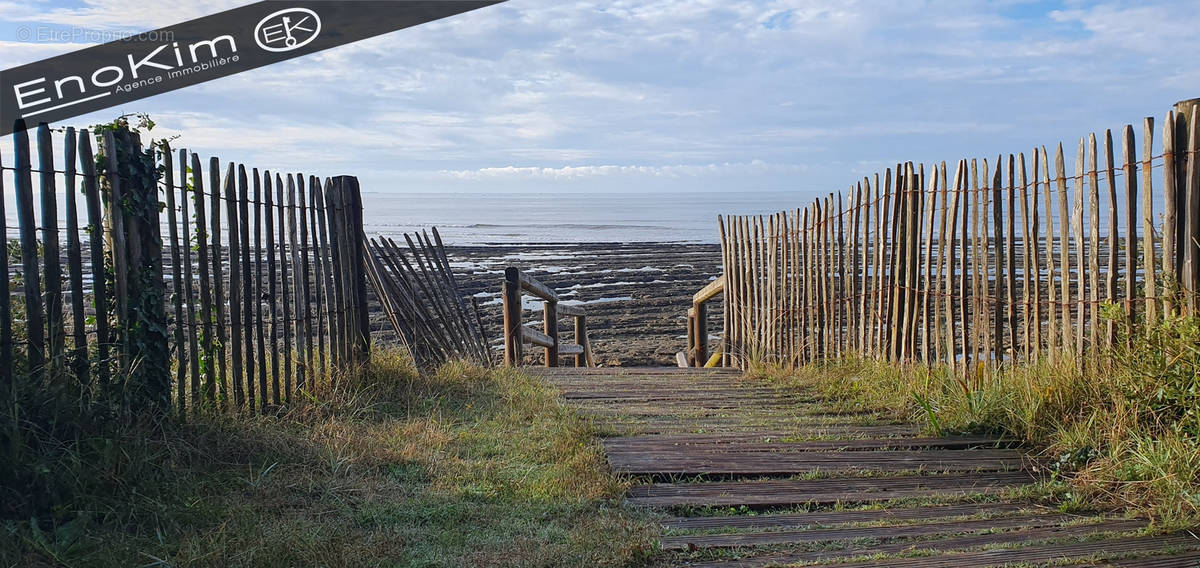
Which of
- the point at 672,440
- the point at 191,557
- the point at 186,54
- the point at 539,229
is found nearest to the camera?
the point at 191,557

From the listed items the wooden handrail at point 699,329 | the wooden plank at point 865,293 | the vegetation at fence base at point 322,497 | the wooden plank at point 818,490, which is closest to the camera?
the vegetation at fence base at point 322,497

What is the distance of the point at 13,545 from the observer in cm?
326

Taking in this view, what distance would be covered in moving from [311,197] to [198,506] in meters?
2.77

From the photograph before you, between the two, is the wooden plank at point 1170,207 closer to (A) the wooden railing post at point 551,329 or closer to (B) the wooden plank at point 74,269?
(B) the wooden plank at point 74,269

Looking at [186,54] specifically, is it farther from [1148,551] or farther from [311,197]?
[1148,551]

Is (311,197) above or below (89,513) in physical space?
above

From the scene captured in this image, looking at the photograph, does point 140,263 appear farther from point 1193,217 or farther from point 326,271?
point 1193,217

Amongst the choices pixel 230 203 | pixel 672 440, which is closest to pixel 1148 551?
pixel 672 440

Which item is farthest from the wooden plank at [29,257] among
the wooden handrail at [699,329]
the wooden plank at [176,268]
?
the wooden handrail at [699,329]

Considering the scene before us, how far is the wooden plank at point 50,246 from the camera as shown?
4.05 meters

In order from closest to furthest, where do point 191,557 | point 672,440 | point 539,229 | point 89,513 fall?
point 191,557 < point 89,513 < point 672,440 < point 539,229

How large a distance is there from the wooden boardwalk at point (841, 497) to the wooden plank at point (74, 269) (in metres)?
2.61

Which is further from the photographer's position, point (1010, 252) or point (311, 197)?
point (311, 197)

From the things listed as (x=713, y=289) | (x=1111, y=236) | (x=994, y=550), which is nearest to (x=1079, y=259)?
(x=1111, y=236)
